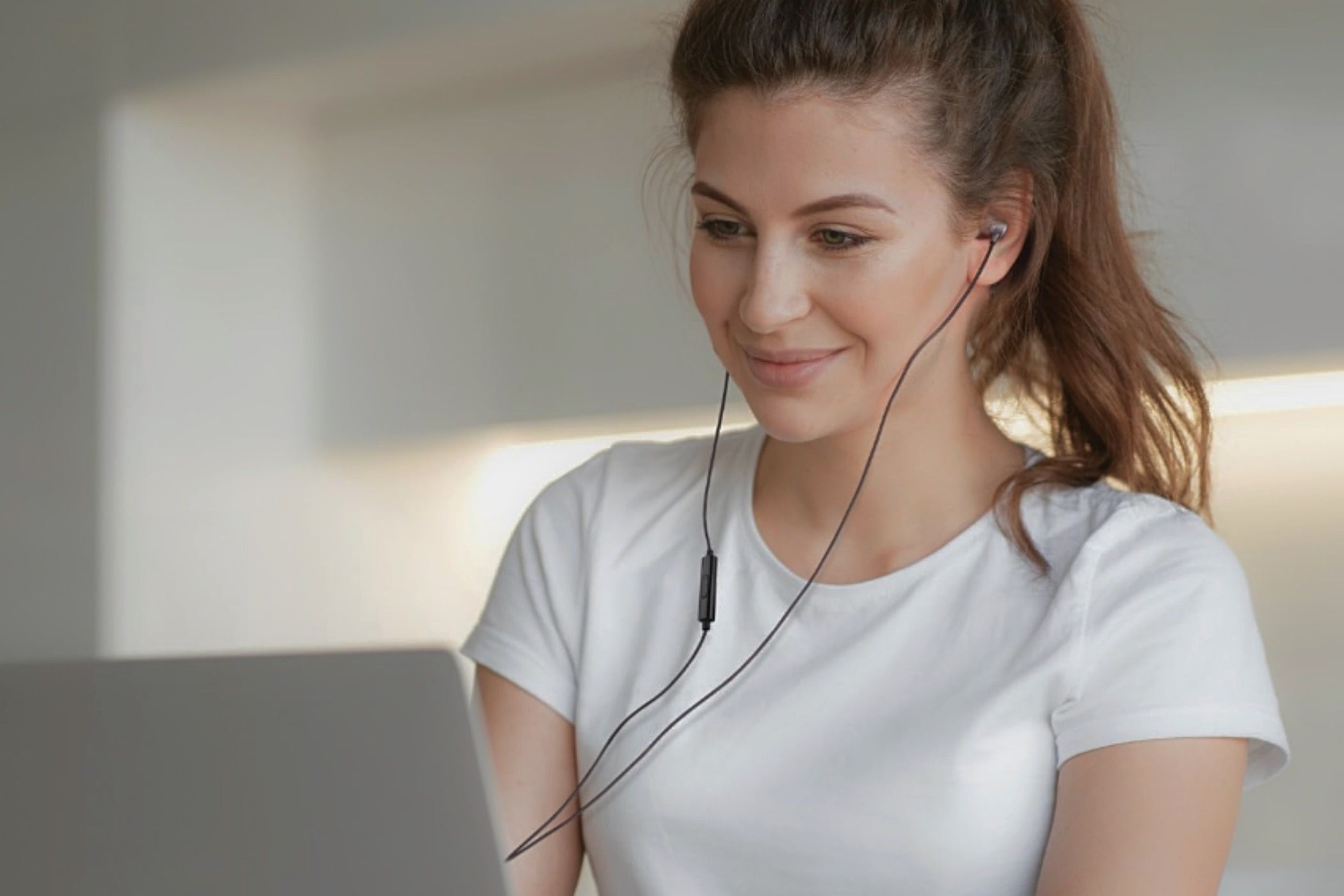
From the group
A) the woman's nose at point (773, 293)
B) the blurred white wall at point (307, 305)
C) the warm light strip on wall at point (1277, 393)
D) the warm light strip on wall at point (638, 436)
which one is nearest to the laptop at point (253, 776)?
the woman's nose at point (773, 293)

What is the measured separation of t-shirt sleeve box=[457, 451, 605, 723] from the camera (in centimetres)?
154

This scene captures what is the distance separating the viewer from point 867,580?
150cm

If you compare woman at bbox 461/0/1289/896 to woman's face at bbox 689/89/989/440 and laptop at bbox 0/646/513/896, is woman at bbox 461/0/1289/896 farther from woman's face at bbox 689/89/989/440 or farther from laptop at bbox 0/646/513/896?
laptop at bbox 0/646/513/896

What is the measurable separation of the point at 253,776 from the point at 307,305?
8.18 ft

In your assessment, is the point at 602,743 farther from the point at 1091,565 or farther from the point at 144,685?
the point at 144,685

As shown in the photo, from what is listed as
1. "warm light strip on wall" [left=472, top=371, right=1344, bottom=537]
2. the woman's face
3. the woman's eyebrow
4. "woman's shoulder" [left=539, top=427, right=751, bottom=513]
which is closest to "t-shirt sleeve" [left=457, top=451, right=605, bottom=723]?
"woman's shoulder" [left=539, top=427, right=751, bottom=513]

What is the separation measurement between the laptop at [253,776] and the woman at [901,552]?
2.34 ft

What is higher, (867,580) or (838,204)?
(838,204)

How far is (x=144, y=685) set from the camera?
2.33ft

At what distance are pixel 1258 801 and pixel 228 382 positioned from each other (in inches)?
72.1

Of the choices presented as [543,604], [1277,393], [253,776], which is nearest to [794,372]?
[543,604]

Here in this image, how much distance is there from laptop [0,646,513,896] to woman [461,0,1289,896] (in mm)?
714

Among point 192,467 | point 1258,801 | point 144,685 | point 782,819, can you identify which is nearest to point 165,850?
point 144,685

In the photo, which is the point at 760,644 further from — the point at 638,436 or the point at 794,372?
the point at 638,436
